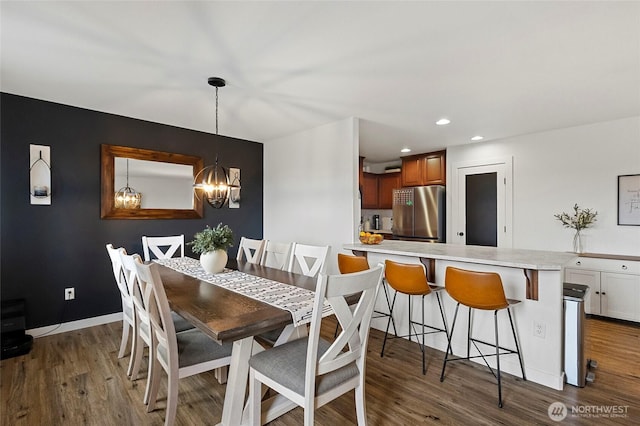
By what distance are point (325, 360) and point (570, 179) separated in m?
4.22

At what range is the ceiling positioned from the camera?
1776 millimetres

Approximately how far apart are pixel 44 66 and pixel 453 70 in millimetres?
3202

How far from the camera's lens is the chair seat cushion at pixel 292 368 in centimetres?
152

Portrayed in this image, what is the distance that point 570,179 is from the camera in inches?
158

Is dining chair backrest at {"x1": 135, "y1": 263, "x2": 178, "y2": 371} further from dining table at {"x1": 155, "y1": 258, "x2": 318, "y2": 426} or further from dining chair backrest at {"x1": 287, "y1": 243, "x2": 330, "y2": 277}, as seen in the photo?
dining chair backrest at {"x1": 287, "y1": 243, "x2": 330, "y2": 277}

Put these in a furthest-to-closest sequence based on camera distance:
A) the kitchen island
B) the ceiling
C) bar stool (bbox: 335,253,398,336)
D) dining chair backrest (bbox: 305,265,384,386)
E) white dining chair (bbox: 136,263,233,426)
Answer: bar stool (bbox: 335,253,398,336) < the kitchen island < the ceiling < white dining chair (bbox: 136,263,233,426) < dining chair backrest (bbox: 305,265,384,386)

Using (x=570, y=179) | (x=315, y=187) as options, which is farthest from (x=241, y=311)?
(x=570, y=179)

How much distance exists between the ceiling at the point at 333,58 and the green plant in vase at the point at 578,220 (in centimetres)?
110

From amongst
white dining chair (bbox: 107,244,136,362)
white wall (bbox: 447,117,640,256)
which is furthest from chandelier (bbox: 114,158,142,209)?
white wall (bbox: 447,117,640,256)

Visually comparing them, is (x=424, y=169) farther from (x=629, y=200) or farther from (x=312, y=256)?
(x=312, y=256)

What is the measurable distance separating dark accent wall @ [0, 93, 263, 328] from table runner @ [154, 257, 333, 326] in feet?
4.11

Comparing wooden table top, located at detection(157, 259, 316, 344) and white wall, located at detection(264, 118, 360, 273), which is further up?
white wall, located at detection(264, 118, 360, 273)

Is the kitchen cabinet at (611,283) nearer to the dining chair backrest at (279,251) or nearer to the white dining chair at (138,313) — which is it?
the dining chair backrest at (279,251)

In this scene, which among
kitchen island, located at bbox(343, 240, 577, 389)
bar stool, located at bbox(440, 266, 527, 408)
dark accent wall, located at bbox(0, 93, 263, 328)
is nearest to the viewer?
bar stool, located at bbox(440, 266, 527, 408)
